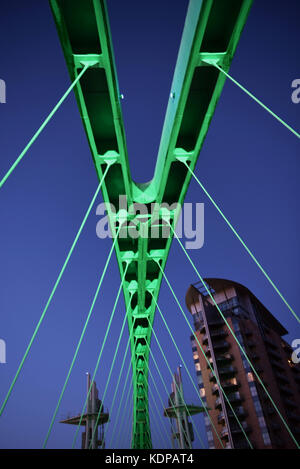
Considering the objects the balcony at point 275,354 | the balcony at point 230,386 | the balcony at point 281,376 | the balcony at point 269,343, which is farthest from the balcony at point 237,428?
the balcony at point 269,343

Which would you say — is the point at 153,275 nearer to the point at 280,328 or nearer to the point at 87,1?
the point at 87,1

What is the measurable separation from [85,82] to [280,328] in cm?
8318

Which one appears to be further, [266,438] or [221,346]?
[221,346]

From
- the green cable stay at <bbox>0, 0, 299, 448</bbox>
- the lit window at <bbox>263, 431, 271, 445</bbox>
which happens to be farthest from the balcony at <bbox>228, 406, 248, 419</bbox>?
the green cable stay at <bbox>0, 0, 299, 448</bbox>

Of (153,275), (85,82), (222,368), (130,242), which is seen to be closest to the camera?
(85,82)

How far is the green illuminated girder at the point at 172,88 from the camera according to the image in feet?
18.4

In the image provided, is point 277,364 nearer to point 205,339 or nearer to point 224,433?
point 205,339

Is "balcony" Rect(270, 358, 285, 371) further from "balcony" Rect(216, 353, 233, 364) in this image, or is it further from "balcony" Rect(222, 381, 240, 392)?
"balcony" Rect(222, 381, 240, 392)

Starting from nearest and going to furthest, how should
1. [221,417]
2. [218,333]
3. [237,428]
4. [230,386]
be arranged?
[237,428] < [221,417] < [230,386] < [218,333]

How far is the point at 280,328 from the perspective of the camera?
78125mm

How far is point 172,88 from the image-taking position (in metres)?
7.11

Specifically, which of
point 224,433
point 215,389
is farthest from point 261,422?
point 215,389

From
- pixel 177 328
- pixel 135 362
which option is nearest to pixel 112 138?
pixel 135 362
